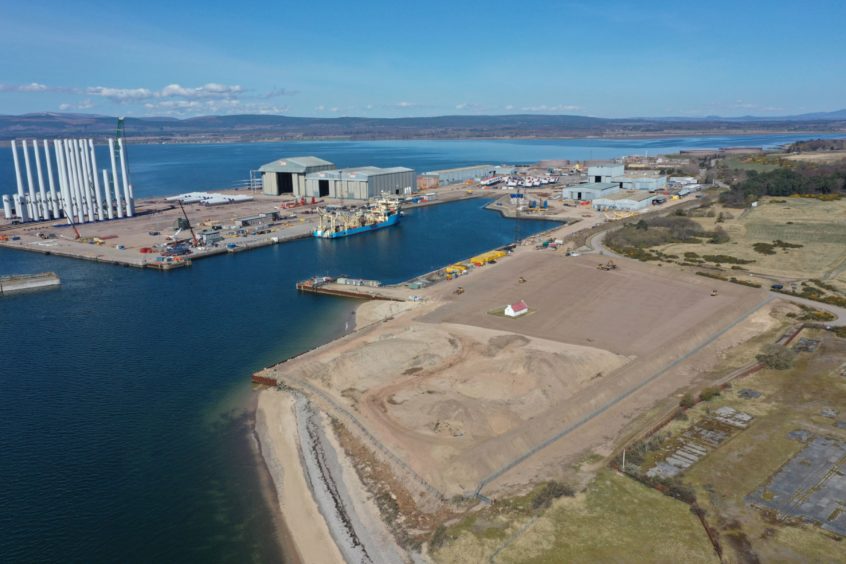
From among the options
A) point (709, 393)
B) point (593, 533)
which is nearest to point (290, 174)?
point (709, 393)

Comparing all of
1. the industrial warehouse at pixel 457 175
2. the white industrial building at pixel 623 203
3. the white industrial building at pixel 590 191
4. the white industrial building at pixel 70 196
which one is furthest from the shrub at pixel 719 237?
the white industrial building at pixel 70 196

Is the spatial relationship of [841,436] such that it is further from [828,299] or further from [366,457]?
[828,299]

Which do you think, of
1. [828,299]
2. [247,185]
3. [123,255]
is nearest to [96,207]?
[123,255]

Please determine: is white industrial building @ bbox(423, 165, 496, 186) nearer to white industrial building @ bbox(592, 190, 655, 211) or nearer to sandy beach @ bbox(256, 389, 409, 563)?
white industrial building @ bbox(592, 190, 655, 211)

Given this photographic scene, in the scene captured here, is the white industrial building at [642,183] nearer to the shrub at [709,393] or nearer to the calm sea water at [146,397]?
the calm sea water at [146,397]

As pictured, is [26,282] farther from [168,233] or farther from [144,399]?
[144,399]

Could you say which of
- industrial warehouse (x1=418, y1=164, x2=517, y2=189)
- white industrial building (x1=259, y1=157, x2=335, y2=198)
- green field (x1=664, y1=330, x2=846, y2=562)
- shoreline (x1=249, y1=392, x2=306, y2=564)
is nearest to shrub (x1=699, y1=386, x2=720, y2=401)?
green field (x1=664, y1=330, x2=846, y2=562)

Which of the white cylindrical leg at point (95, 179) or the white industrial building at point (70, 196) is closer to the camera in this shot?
the white industrial building at point (70, 196)
